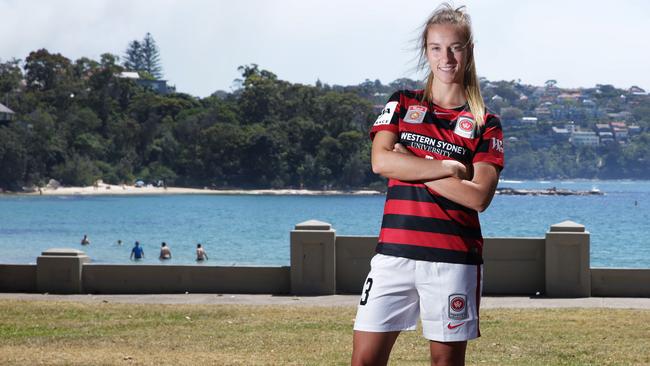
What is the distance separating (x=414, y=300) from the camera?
4.34 metres

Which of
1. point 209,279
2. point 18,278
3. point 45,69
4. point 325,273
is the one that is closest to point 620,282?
point 325,273

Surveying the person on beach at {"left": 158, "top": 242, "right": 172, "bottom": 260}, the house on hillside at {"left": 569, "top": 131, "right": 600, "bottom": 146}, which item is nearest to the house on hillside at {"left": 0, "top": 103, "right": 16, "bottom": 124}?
the house on hillside at {"left": 569, "top": 131, "right": 600, "bottom": 146}

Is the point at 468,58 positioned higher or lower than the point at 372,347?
higher

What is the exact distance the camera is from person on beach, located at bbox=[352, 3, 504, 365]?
14.1 feet

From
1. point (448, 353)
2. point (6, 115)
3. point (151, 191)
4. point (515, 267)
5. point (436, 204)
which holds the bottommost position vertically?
point (151, 191)

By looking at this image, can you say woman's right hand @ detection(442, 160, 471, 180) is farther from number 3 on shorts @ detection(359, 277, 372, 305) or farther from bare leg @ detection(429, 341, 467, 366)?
bare leg @ detection(429, 341, 467, 366)

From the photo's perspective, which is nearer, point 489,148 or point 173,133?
point 489,148

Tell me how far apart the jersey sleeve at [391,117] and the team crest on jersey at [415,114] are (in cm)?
5

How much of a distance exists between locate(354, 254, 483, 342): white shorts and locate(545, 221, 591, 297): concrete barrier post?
10207mm

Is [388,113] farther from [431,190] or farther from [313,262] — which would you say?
[313,262]

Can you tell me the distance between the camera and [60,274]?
15047 mm

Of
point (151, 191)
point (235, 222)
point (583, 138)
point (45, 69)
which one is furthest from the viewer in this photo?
point (583, 138)

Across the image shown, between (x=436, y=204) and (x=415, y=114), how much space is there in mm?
362

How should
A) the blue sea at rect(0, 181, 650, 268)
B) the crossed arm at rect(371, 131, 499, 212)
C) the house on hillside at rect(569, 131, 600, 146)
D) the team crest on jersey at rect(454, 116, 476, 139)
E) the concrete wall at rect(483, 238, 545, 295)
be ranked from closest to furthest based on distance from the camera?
the crossed arm at rect(371, 131, 499, 212), the team crest on jersey at rect(454, 116, 476, 139), the concrete wall at rect(483, 238, 545, 295), the blue sea at rect(0, 181, 650, 268), the house on hillside at rect(569, 131, 600, 146)
